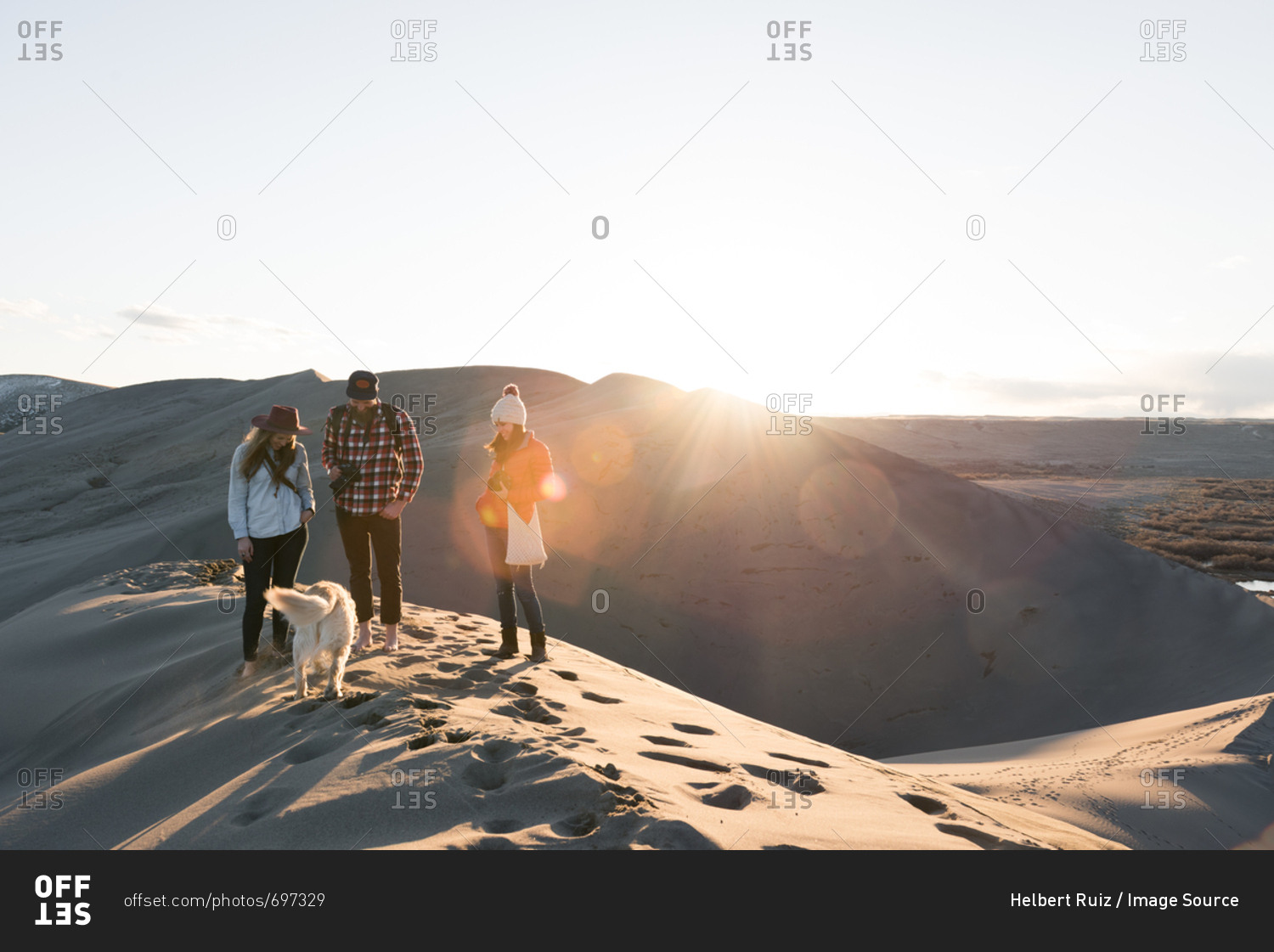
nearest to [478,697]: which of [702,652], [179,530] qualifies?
[702,652]

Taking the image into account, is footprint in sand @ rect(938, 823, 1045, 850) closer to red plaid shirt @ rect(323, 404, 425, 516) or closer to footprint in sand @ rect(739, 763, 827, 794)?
footprint in sand @ rect(739, 763, 827, 794)

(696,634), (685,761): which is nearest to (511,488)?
(685,761)

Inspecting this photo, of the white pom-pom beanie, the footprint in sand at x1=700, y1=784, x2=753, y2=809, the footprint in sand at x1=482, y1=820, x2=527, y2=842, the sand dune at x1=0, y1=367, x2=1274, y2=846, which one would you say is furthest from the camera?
the white pom-pom beanie

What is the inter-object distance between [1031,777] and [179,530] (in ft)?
39.3

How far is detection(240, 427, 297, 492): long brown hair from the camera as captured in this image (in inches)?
170

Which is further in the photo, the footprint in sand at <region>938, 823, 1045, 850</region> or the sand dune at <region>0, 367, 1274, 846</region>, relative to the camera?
the sand dune at <region>0, 367, 1274, 846</region>

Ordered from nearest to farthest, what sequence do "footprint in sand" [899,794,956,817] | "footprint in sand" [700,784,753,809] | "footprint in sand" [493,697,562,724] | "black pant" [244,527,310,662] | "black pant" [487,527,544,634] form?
"footprint in sand" [700,784,753,809], "footprint in sand" [899,794,956,817], "footprint in sand" [493,697,562,724], "black pant" [244,527,310,662], "black pant" [487,527,544,634]

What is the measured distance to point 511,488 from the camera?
5.13 meters

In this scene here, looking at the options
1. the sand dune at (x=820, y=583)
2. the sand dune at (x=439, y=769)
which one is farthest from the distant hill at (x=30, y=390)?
the sand dune at (x=439, y=769)

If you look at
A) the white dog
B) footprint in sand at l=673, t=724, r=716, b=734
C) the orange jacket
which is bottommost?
footprint in sand at l=673, t=724, r=716, b=734

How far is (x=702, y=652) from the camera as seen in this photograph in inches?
356

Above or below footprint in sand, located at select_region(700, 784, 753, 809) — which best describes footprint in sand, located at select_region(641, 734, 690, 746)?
below

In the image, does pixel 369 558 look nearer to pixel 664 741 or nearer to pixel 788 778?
pixel 664 741

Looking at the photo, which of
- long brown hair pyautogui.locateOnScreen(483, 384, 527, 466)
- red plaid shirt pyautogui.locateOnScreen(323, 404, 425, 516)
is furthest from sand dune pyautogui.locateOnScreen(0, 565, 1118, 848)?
long brown hair pyautogui.locateOnScreen(483, 384, 527, 466)
